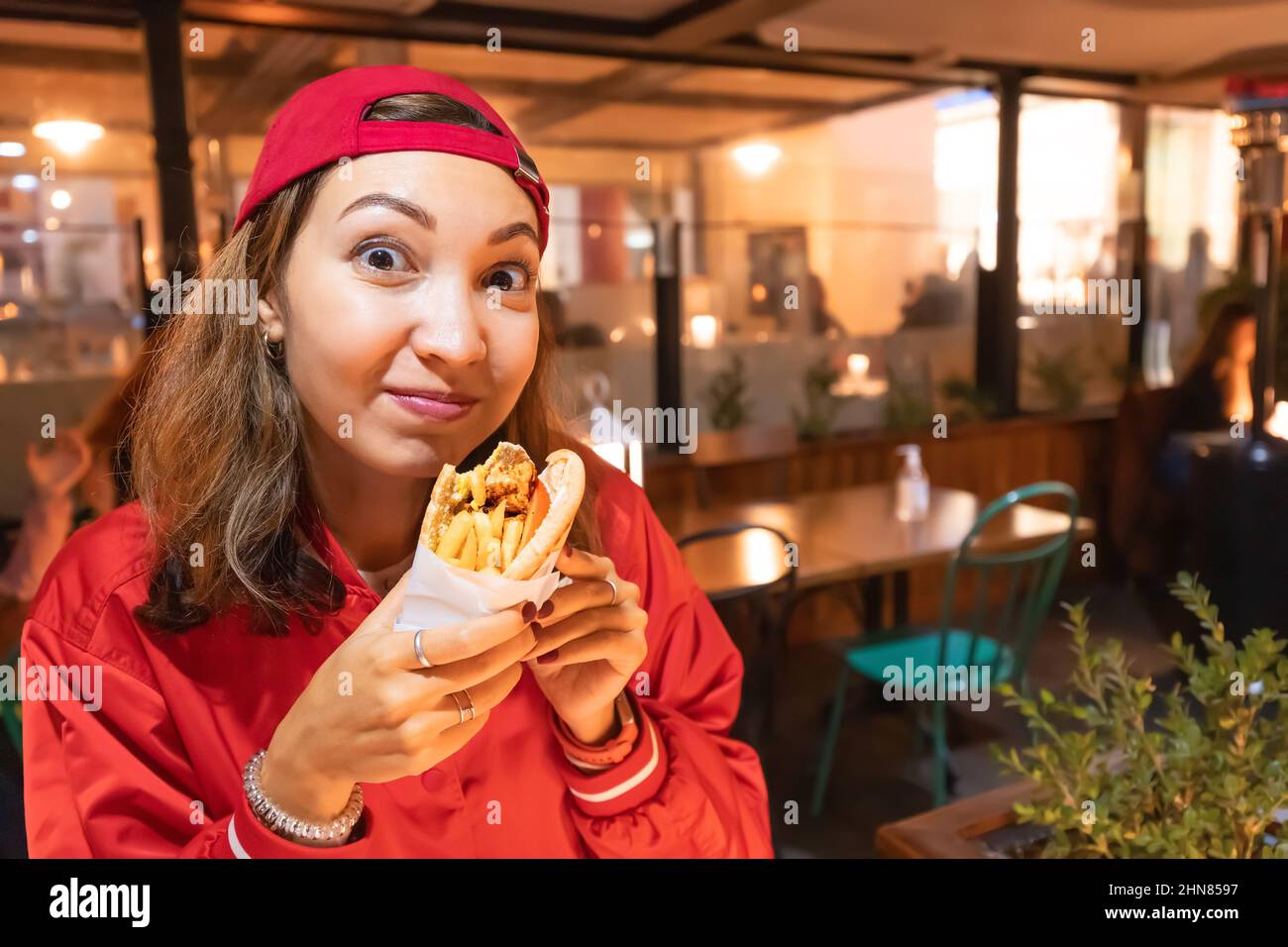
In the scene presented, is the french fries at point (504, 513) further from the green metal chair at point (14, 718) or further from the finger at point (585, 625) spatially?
the green metal chair at point (14, 718)

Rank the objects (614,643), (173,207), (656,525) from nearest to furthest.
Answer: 1. (614,643)
2. (656,525)
3. (173,207)

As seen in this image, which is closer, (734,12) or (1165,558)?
(734,12)

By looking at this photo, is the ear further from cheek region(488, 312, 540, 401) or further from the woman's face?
cheek region(488, 312, 540, 401)

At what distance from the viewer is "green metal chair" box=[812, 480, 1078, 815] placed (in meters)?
2.38

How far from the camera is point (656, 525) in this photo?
4.51 feet

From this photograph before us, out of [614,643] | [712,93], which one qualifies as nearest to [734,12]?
[712,93]

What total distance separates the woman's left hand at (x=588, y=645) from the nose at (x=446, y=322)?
0.84 ft

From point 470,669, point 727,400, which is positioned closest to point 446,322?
point 470,669

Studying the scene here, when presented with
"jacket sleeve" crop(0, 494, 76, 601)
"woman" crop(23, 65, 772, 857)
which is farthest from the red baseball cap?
"jacket sleeve" crop(0, 494, 76, 601)

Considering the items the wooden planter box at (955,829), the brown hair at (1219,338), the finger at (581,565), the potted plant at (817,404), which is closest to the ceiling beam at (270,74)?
the finger at (581,565)

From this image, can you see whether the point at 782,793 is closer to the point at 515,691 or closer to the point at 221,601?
the point at 515,691

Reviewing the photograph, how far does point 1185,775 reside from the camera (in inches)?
52.1

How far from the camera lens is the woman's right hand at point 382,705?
3.03 feet

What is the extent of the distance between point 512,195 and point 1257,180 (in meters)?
1.77
